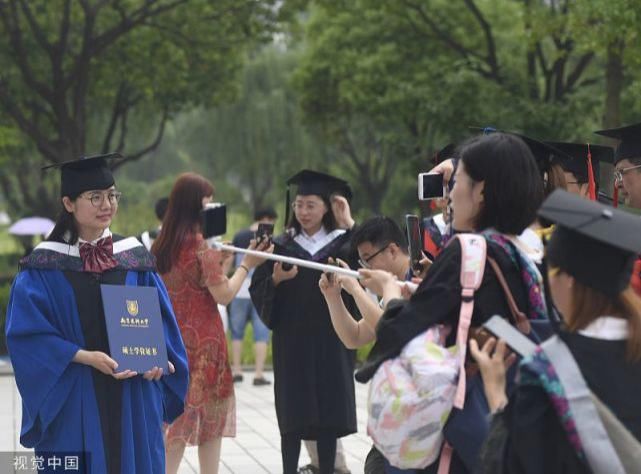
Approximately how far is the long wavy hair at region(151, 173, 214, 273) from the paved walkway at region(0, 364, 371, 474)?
1906 millimetres

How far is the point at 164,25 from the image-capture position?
20484 millimetres

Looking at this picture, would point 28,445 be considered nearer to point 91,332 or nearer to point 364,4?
point 91,332

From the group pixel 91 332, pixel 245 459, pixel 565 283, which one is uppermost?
pixel 565 283

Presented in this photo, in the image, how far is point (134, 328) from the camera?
5406mm

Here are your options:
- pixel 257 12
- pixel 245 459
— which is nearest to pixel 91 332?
pixel 245 459

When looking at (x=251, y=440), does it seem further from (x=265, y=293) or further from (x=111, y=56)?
(x=111, y=56)

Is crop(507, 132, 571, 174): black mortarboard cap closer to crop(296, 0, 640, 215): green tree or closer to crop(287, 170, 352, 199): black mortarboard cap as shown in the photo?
crop(287, 170, 352, 199): black mortarboard cap

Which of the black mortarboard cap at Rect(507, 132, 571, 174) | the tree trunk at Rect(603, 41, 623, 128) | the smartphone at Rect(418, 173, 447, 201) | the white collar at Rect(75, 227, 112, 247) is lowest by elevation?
the white collar at Rect(75, 227, 112, 247)

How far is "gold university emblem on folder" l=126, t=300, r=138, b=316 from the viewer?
5418mm

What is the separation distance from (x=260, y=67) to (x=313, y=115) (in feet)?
29.8

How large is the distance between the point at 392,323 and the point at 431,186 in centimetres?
120

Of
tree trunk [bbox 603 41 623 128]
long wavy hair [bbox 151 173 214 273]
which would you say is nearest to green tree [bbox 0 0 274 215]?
tree trunk [bbox 603 41 623 128]

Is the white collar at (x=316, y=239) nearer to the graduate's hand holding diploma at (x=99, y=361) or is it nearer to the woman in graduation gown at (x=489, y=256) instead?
the graduate's hand holding diploma at (x=99, y=361)

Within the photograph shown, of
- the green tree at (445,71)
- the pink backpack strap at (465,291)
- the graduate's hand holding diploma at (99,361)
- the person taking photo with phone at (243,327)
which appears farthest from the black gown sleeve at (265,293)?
the green tree at (445,71)
